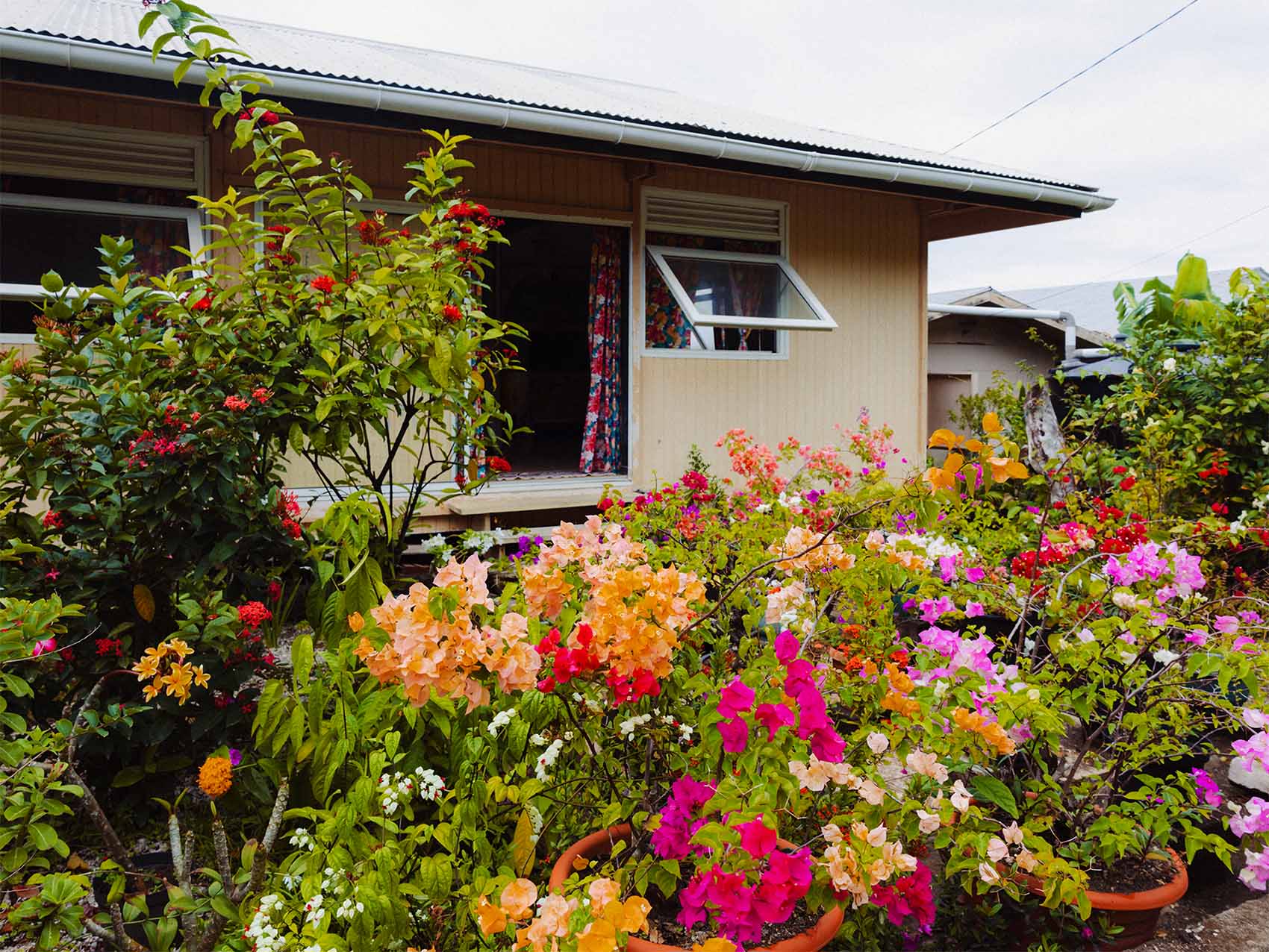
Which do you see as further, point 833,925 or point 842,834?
point 833,925

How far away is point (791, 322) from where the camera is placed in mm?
6406

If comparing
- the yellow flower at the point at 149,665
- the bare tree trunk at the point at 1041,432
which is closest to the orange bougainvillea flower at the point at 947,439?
the yellow flower at the point at 149,665

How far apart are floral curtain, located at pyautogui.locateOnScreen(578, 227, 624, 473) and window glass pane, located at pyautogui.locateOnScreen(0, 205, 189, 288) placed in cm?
279

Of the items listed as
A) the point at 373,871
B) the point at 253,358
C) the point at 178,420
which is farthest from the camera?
the point at 253,358

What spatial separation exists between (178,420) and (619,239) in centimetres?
445

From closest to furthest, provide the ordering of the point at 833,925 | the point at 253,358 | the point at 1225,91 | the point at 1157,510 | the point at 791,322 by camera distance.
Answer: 1. the point at 833,925
2. the point at 253,358
3. the point at 1157,510
4. the point at 791,322
5. the point at 1225,91

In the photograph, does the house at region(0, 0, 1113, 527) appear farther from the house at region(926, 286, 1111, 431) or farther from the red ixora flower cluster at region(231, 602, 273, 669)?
the house at region(926, 286, 1111, 431)

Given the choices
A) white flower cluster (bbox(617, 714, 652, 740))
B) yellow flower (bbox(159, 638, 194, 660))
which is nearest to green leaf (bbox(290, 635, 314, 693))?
yellow flower (bbox(159, 638, 194, 660))

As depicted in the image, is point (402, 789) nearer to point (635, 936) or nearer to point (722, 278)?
point (635, 936)

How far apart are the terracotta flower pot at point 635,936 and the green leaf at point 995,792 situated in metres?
0.48

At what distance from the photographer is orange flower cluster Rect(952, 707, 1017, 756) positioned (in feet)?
6.10

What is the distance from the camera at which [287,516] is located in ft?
9.57

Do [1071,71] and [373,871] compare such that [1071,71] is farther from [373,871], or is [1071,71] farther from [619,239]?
[373,871]

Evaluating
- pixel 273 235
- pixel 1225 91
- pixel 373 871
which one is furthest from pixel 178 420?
pixel 1225 91
